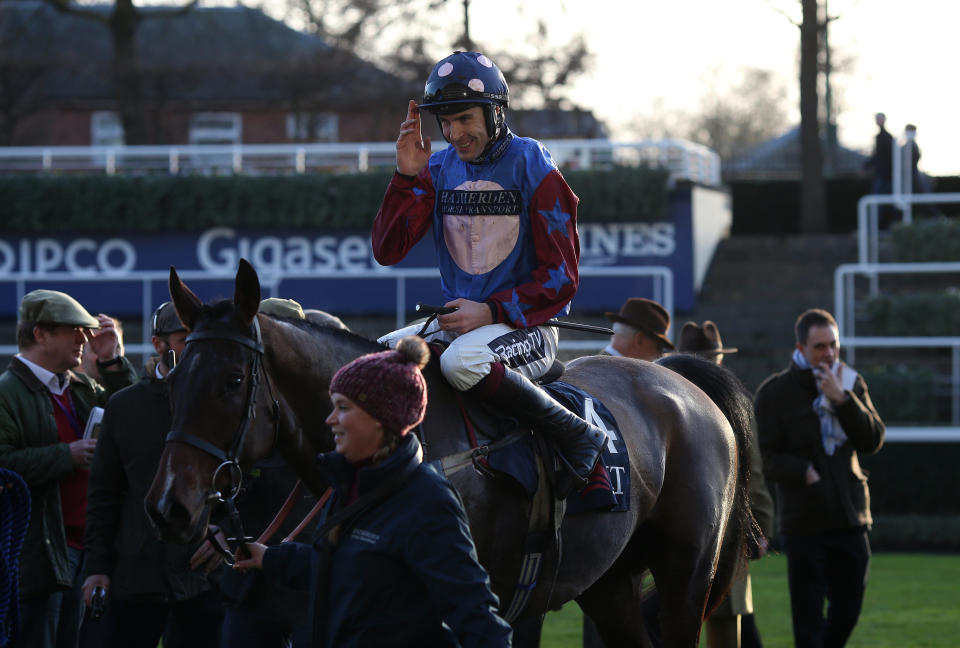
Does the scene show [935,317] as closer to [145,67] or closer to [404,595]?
[404,595]

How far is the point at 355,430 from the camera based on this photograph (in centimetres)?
283

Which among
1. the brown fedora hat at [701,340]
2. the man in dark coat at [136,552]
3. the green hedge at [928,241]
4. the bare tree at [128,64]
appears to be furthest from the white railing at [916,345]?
the bare tree at [128,64]

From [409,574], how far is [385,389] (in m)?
0.39

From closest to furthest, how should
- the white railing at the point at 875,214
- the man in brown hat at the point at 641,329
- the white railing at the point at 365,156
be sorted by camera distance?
the man in brown hat at the point at 641,329
the white railing at the point at 875,214
the white railing at the point at 365,156

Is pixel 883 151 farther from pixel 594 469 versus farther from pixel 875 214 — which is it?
pixel 594 469

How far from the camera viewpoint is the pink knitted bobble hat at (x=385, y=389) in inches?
111

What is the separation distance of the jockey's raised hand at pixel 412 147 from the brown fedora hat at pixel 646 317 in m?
2.60

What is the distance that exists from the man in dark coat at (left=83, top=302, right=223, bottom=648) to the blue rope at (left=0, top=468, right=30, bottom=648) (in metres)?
0.21

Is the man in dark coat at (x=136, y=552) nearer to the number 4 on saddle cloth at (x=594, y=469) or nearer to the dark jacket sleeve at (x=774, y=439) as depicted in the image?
the number 4 on saddle cloth at (x=594, y=469)

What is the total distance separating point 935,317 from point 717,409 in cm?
897

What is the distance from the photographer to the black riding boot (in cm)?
393

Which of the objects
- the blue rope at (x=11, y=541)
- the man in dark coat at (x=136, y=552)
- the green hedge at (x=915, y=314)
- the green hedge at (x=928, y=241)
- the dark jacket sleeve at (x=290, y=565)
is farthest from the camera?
Answer: the green hedge at (x=928, y=241)

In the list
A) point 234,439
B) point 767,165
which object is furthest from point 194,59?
point 234,439

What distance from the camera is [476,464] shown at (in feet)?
12.7
